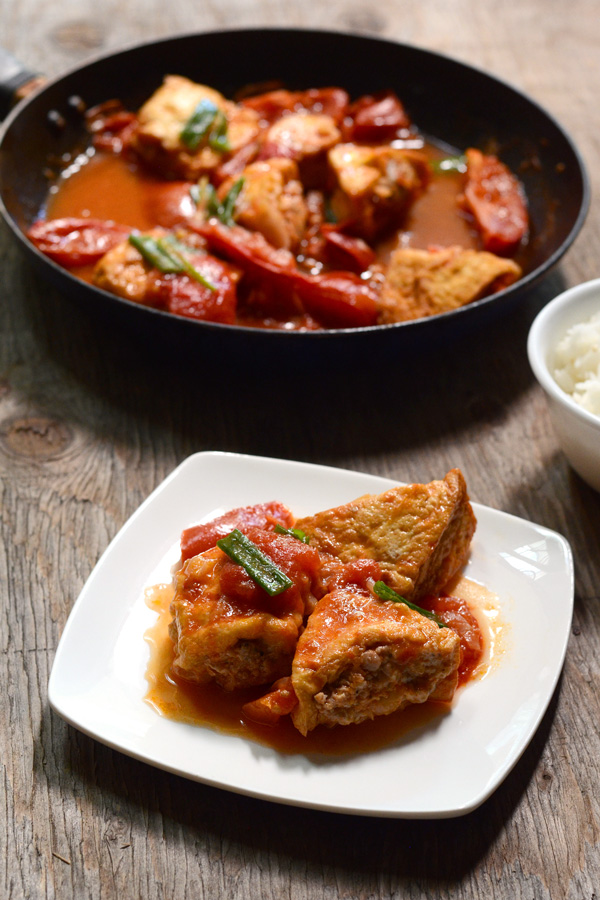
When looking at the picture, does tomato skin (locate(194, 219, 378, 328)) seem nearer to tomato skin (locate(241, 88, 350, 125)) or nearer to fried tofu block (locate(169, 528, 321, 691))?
tomato skin (locate(241, 88, 350, 125))

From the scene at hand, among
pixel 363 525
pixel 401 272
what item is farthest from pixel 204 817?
→ pixel 401 272

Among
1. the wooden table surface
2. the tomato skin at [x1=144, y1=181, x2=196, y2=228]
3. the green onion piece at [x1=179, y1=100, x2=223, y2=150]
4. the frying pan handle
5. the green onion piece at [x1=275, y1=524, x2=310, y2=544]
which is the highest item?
the frying pan handle

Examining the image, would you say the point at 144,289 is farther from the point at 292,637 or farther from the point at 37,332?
the point at 292,637

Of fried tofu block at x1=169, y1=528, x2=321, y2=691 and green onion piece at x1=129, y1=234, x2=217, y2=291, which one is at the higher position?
green onion piece at x1=129, y1=234, x2=217, y2=291

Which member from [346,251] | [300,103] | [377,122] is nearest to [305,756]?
[346,251]

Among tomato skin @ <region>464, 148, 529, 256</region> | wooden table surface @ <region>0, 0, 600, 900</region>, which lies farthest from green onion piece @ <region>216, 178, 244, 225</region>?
tomato skin @ <region>464, 148, 529, 256</region>

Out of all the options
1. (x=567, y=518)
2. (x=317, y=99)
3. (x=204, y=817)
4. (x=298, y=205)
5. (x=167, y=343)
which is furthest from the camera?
(x=317, y=99)
